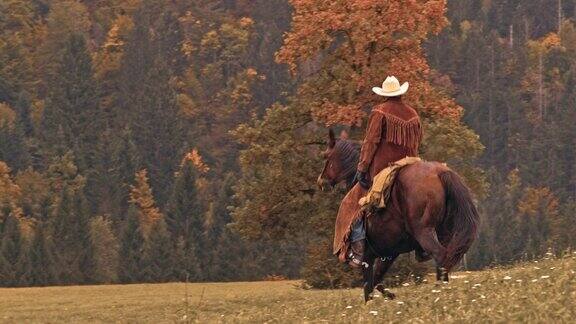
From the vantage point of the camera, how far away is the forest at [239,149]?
35781 mm

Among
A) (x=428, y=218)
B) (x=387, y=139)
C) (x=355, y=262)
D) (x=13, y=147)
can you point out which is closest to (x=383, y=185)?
(x=428, y=218)

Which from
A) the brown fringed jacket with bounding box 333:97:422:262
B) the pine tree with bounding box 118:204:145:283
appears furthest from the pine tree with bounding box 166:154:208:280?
the brown fringed jacket with bounding box 333:97:422:262

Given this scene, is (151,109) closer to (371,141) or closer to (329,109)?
(329,109)

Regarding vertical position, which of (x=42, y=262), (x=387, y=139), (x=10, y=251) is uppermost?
(x=387, y=139)

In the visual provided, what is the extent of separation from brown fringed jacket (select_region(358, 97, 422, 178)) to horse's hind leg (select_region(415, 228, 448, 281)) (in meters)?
1.50

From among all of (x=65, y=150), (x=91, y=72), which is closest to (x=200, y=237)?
(x=65, y=150)

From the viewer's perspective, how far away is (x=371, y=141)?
61.4 feet

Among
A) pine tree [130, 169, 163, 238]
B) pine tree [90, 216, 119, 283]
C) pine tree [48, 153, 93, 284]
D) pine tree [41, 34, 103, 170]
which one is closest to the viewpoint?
pine tree [48, 153, 93, 284]

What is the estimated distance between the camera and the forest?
3578 cm

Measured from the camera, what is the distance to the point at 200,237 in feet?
379

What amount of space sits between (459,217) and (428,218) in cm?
41

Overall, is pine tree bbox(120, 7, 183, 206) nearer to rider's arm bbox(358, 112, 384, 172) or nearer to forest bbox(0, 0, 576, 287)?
forest bbox(0, 0, 576, 287)

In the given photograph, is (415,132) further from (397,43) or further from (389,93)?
(397,43)

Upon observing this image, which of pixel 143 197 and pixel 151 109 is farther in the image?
pixel 151 109
